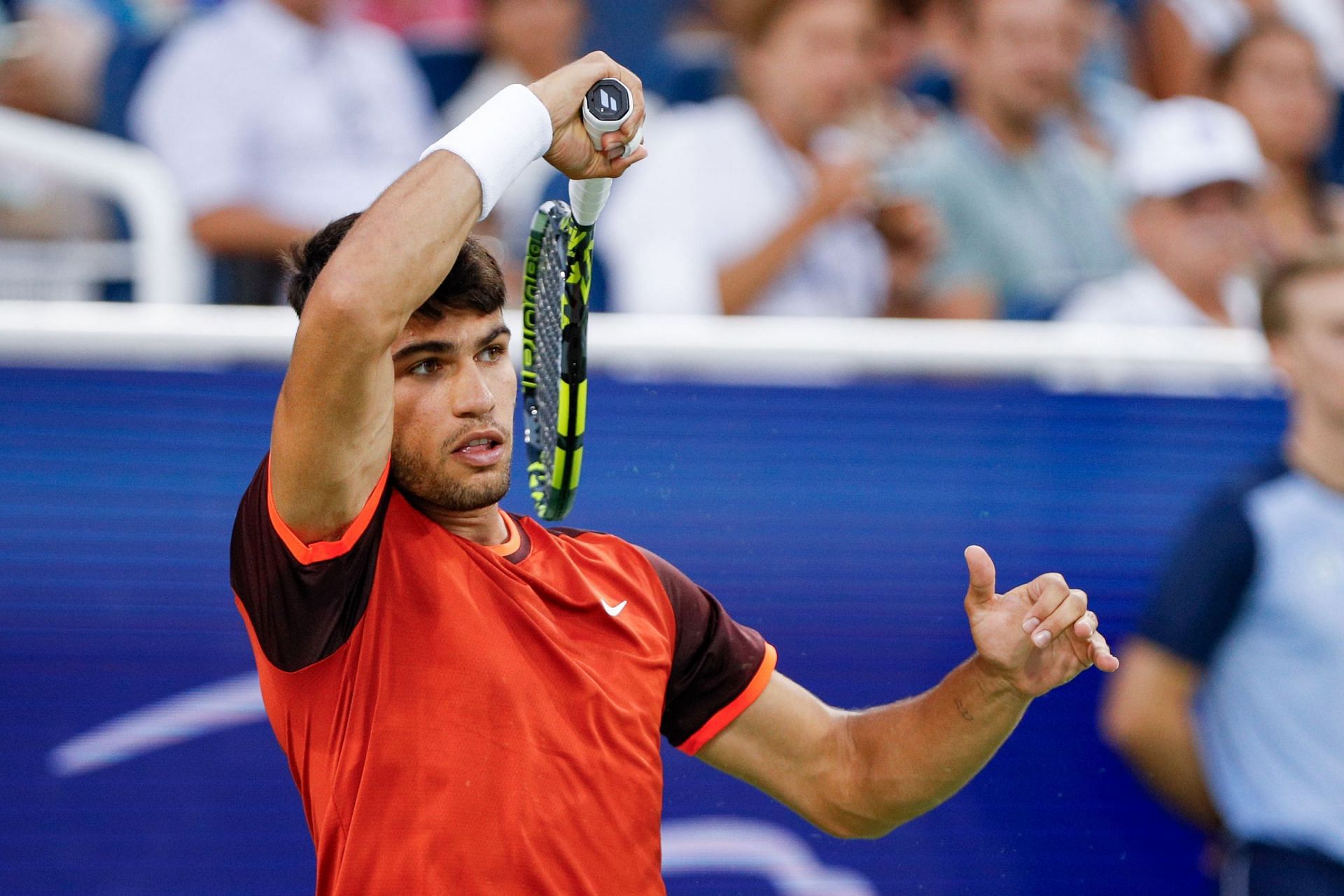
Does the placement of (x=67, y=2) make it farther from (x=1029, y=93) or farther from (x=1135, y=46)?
(x=1135, y=46)

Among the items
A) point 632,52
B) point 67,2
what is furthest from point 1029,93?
point 67,2

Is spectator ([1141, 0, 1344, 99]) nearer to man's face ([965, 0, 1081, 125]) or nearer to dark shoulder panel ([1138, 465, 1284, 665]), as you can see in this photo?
man's face ([965, 0, 1081, 125])

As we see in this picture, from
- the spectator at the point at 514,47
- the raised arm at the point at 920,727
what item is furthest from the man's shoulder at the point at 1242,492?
the spectator at the point at 514,47

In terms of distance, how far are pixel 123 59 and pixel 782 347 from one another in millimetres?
2277

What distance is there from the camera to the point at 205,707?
361 centimetres

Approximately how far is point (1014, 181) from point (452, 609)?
3.27 m

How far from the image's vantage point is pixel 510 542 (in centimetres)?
239

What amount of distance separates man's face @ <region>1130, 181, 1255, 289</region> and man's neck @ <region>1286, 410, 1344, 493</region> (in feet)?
3.34

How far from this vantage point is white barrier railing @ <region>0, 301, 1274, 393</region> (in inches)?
142

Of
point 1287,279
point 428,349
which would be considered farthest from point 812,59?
point 428,349

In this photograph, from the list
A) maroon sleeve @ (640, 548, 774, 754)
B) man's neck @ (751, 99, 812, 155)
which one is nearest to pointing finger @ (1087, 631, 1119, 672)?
maroon sleeve @ (640, 548, 774, 754)

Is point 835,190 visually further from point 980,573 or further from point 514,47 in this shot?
point 980,573

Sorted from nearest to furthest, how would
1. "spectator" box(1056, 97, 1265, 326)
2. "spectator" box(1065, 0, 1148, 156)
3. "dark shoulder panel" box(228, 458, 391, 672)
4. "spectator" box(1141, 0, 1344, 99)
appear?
"dark shoulder panel" box(228, 458, 391, 672) → "spectator" box(1056, 97, 1265, 326) → "spectator" box(1065, 0, 1148, 156) → "spectator" box(1141, 0, 1344, 99)

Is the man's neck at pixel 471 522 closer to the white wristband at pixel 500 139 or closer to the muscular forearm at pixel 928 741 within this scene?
the white wristband at pixel 500 139
